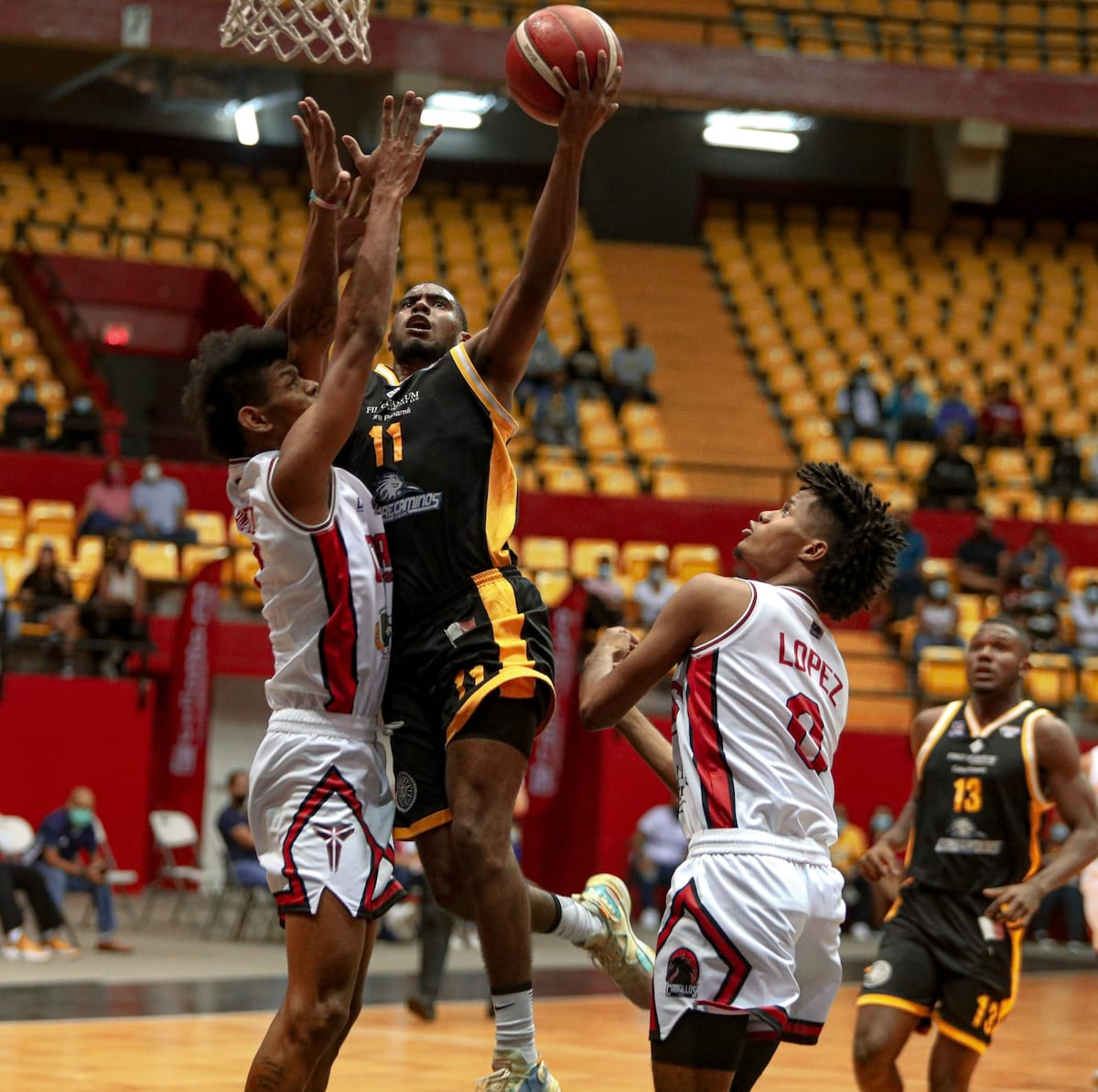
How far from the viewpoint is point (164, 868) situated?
48.3ft

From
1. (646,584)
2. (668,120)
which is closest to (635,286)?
(668,120)

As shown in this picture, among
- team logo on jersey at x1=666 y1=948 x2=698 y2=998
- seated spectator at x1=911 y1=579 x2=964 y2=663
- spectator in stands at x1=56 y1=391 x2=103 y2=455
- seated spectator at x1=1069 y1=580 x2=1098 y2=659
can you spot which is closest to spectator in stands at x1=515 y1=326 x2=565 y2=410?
spectator in stands at x1=56 y1=391 x2=103 y2=455

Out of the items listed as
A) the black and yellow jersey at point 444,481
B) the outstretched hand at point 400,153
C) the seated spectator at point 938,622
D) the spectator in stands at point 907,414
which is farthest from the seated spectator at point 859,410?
the outstretched hand at point 400,153

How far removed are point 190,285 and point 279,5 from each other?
50.0 ft

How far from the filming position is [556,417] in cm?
1900

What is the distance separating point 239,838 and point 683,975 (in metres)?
10.4

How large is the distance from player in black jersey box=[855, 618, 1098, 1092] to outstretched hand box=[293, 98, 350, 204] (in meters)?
2.92

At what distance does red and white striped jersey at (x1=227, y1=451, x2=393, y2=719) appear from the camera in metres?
4.74

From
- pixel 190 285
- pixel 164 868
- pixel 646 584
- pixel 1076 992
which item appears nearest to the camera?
pixel 1076 992

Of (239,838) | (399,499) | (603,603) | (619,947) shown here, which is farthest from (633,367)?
(399,499)

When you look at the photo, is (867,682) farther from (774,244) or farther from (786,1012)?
(786,1012)

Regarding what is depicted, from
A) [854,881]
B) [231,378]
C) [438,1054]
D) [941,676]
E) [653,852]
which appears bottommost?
[854,881]

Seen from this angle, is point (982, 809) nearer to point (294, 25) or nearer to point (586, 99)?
point (586, 99)

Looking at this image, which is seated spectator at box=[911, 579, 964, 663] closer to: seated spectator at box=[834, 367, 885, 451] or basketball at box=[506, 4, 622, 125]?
seated spectator at box=[834, 367, 885, 451]
